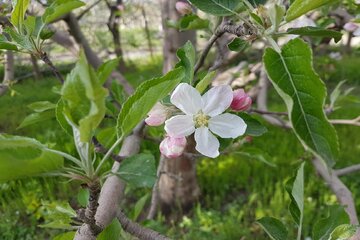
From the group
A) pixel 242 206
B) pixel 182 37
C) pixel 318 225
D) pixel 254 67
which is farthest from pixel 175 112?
pixel 242 206

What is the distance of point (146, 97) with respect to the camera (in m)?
0.46

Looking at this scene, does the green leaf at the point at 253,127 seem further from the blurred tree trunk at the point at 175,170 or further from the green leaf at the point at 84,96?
the blurred tree trunk at the point at 175,170

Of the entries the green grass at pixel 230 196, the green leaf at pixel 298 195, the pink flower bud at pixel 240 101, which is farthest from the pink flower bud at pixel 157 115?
the green grass at pixel 230 196

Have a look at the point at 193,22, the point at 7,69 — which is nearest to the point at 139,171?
the point at 193,22

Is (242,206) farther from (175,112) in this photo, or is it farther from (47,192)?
(175,112)

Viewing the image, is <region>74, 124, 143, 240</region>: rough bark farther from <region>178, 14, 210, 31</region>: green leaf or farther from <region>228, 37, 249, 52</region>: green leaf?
<region>178, 14, 210, 31</region>: green leaf

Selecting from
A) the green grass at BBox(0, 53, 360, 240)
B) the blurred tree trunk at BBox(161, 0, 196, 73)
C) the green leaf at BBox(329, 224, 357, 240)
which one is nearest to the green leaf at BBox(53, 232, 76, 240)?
the green leaf at BBox(329, 224, 357, 240)

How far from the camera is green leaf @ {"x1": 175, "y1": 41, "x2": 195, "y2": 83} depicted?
580 mm

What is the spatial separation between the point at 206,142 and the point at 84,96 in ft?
0.81

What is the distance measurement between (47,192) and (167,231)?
0.84 metres

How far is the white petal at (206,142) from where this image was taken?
58cm

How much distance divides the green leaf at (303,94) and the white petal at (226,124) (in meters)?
0.12

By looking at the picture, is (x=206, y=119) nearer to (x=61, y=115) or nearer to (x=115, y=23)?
(x=61, y=115)

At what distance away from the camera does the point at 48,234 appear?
2467mm
